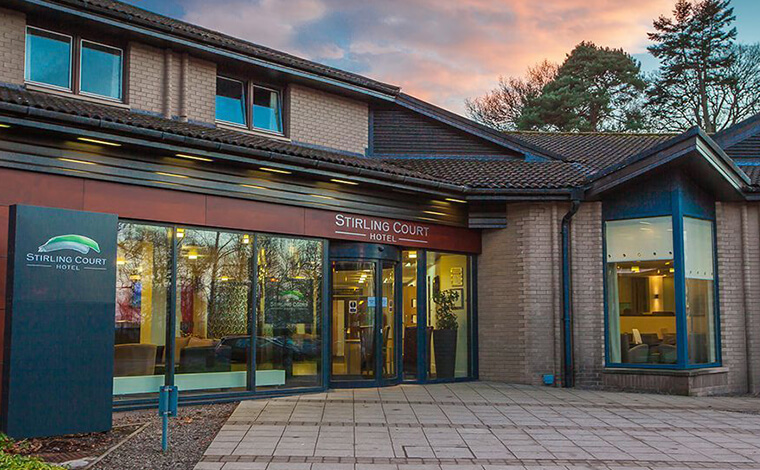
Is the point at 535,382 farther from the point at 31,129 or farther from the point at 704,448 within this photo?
the point at 31,129

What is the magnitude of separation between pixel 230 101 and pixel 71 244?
6.11 m

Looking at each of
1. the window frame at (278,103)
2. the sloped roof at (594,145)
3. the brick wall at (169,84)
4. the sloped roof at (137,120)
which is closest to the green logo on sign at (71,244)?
the sloped roof at (137,120)

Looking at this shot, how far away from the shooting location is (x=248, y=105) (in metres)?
14.7

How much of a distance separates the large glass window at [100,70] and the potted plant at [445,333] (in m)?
7.23

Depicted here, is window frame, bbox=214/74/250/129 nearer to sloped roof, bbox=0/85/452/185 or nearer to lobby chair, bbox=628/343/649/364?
sloped roof, bbox=0/85/452/185

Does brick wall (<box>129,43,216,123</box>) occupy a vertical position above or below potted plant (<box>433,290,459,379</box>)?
above

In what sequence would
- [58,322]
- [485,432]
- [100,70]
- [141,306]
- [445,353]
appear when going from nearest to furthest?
[58,322] < [485,432] < [141,306] < [100,70] < [445,353]

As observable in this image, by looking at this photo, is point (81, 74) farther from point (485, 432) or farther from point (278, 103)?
Result: point (485, 432)

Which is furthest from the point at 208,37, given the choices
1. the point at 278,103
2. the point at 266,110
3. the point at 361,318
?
the point at 361,318

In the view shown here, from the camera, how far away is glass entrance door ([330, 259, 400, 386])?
1395 centimetres

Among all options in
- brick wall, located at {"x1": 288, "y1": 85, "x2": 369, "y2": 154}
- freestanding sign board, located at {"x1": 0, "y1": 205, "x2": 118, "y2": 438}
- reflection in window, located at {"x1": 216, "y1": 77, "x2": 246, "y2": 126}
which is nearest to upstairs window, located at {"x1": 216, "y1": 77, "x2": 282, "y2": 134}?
reflection in window, located at {"x1": 216, "y1": 77, "x2": 246, "y2": 126}

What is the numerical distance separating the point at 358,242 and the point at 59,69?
19.0 ft

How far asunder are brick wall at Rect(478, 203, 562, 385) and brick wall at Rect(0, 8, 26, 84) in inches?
367

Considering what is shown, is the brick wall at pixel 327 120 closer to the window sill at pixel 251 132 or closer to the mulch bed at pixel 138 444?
the window sill at pixel 251 132
